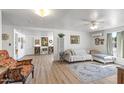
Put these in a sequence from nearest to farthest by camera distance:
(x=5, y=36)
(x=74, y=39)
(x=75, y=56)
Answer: (x=5, y=36)
(x=75, y=56)
(x=74, y=39)

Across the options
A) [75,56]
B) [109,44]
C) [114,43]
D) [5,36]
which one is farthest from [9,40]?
[114,43]

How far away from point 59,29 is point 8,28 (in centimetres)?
303

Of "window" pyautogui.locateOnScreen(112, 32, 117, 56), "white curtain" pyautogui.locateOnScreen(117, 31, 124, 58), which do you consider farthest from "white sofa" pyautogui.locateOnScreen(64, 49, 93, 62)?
"white curtain" pyautogui.locateOnScreen(117, 31, 124, 58)

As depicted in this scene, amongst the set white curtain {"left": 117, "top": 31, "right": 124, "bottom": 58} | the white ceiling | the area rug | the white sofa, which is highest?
the white ceiling

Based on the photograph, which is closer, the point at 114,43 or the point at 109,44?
the point at 114,43

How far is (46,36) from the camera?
12.9 meters

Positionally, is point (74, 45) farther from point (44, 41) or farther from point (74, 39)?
point (44, 41)

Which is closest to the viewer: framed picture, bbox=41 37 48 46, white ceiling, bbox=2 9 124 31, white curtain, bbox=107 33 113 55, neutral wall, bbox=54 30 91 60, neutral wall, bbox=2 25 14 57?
white ceiling, bbox=2 9 124 31

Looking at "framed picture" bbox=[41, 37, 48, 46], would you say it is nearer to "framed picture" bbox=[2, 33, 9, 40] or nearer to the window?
"framed picture" bbox=[2, 33, 9, 40]

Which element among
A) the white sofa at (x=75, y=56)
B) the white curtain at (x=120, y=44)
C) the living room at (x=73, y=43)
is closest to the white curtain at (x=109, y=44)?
the living room at (x=73, y=43)

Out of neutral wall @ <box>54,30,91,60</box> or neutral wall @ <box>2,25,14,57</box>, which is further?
neutral wall @ <box>54,30,91,60</box>

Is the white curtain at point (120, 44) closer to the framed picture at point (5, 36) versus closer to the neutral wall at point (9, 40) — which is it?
the neutral wall at point (9, 40)
